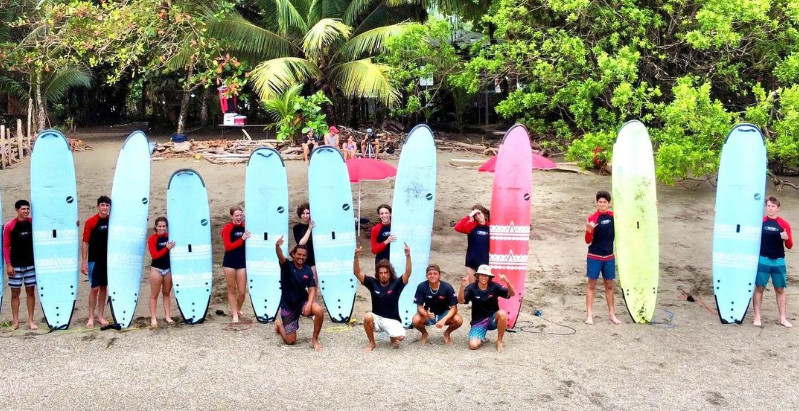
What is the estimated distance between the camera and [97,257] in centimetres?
672

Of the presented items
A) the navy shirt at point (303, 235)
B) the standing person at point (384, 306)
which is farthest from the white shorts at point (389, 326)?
the navy shirt at point (303, 235)

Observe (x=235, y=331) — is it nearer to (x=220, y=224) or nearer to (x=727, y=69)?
(x=220, y=224)

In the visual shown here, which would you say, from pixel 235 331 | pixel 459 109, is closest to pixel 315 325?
pixel 235 331

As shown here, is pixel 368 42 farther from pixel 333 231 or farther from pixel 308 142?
pixel 333 231

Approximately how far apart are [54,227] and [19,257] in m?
0.41

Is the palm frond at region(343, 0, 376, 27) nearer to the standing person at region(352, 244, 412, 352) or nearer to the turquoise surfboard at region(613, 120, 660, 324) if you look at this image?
the turquoise surfboard at region(613, 120, 660, 324)

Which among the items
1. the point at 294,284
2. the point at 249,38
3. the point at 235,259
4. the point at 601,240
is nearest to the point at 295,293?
the point at 294,284

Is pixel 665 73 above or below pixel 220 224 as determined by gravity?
above

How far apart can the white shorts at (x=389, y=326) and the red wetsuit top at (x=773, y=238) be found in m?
3.28

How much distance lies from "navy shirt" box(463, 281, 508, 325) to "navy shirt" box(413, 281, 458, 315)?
145 millimetres

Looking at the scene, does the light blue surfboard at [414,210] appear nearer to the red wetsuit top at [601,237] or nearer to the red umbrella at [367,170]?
the red wetsuit top at [601,237]

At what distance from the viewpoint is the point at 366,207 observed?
1183 cm

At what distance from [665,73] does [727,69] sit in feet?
2.90

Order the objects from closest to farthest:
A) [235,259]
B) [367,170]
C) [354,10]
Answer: [235,259] < [367,170] < [354,10]
